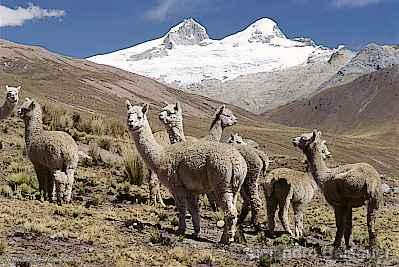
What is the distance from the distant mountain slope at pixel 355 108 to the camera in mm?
148250

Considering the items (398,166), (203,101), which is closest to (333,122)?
(203,101)

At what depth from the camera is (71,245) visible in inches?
396

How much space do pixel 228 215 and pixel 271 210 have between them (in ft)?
10.2

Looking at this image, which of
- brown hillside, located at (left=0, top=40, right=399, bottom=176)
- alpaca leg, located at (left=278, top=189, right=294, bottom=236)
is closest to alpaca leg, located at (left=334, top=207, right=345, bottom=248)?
alpaca leg, located at (left=278, top=189, right=294, bottom=236)

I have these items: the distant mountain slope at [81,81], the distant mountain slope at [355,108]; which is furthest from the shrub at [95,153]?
the distant mountain slope at [355,108]

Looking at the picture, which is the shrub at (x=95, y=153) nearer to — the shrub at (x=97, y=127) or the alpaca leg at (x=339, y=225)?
the shrub at (x=97, y=127)

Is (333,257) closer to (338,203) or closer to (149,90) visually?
(338,203)

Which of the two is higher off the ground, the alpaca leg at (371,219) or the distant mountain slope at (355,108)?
the distant mountain slope at (355,108)

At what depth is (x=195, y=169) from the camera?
1141cm

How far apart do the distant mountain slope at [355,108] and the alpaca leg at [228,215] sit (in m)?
130

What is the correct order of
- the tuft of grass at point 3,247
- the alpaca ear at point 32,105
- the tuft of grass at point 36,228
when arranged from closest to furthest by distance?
the tuft of grass at point 3,247
the tuft of grass at point 36,228
the alpaca ear at point 32,105

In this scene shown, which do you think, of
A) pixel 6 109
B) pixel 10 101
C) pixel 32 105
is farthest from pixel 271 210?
pixel 6 109

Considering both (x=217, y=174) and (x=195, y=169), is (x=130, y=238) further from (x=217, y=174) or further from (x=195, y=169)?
(x=217, y=174)

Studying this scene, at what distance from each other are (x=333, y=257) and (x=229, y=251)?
1.85 meters
